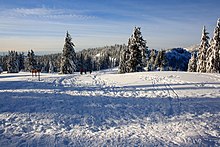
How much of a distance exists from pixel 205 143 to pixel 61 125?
630 centimetres

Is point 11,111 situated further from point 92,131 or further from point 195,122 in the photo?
point 195,122

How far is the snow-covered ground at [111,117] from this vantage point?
8.29 meters

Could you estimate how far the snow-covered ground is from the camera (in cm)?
829

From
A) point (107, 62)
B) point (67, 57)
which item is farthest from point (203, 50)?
point (107, 62)

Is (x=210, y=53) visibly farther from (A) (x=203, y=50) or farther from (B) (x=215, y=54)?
(A) (x=203, y=50)

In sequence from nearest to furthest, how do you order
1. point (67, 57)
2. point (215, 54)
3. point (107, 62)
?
1. point (215, 54)
2. point (67, 57)
3. point (107, 62)

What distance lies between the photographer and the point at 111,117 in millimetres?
10883

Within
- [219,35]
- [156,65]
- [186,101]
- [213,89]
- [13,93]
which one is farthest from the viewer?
[156,65]

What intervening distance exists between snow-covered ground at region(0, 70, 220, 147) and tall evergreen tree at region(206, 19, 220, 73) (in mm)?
25350

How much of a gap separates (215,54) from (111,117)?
115 feet

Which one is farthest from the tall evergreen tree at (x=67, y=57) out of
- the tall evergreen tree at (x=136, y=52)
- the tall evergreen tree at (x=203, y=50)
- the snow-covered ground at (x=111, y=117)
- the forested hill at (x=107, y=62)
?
the snow-covered ground at (x=111, y=117)

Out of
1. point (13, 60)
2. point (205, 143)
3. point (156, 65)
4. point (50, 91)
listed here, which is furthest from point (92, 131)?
point (13, 60)

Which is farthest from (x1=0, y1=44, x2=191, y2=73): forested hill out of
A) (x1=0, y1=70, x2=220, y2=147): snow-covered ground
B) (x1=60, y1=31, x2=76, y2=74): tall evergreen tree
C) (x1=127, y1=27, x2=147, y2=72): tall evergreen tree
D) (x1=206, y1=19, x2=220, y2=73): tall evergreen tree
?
(x1=0, y1=70, x2=220, y2=147): snow-covered ground

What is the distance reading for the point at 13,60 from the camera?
77.4 meters
